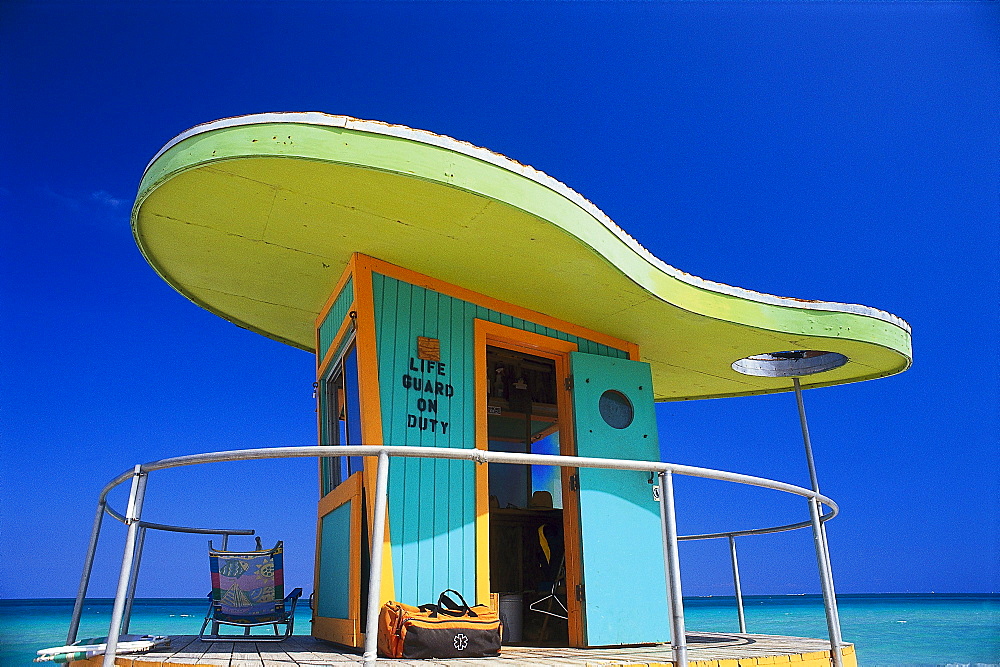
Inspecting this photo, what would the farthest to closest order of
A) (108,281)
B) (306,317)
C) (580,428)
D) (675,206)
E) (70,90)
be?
(675,206) → (108,281) → (70,90) → (306,317) → (580,428)

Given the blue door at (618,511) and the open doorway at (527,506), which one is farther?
the open doorway at (527,506)

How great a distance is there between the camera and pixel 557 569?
626cm

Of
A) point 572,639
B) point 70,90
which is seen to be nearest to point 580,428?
point 572,639

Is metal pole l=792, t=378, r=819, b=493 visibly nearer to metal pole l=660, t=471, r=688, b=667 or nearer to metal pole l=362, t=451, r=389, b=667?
metal pole l=660, t=471, r=688, b=667

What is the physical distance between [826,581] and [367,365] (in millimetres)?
3007

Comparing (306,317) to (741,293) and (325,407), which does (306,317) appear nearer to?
(325,407)

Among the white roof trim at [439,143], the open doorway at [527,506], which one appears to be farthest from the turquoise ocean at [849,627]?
the white roof trim at [439,143]

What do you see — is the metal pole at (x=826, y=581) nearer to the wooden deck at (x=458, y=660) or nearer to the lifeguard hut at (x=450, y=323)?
the wooden deck at (x=458, y=660)

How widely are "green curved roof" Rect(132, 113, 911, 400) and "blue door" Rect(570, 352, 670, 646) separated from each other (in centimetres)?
52

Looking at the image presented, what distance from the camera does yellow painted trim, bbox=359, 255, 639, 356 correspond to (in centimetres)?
524

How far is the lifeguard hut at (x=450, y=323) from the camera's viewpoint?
4230mm

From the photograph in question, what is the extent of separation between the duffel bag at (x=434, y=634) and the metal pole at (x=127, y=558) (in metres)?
1.43

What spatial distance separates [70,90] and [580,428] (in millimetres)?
26554

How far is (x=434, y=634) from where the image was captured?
3.82 metres
